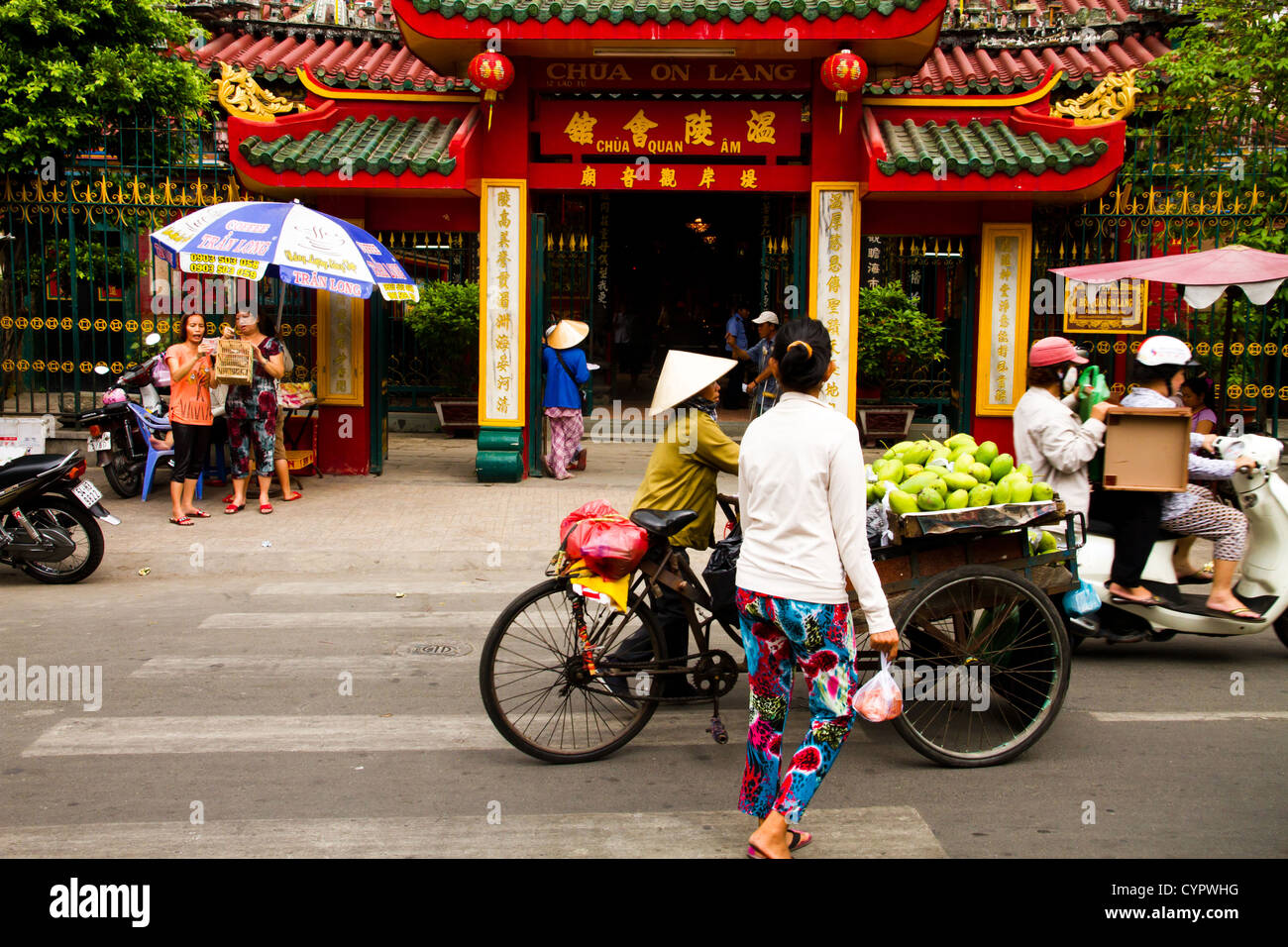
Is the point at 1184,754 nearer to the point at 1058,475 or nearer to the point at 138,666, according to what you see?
the point at 1058,475

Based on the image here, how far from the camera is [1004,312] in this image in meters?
12.2

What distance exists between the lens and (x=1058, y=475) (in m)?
6.27

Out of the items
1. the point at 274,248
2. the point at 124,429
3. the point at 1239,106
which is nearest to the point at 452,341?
the point at 124,429

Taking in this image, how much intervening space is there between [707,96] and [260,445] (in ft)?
18.7

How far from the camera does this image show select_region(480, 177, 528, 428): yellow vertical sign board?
12.1 metres

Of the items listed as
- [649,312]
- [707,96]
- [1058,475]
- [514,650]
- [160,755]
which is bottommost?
[160,755]

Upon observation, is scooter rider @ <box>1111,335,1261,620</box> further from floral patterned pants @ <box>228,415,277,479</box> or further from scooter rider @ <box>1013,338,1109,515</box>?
floral patterned pants @ <box>228,415,277,479</box>

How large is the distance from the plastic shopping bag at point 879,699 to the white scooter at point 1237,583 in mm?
2652

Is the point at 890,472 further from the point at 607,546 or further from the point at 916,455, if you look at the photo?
the point at 607,546

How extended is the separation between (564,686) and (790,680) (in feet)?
4.20

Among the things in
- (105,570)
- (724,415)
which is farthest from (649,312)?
(105,570)

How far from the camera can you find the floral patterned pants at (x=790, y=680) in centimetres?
405

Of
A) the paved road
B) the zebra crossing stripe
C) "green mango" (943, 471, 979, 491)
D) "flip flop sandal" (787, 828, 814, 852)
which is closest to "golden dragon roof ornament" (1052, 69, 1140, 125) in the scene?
the paved road

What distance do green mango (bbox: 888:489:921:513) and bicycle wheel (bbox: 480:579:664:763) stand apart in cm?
113
